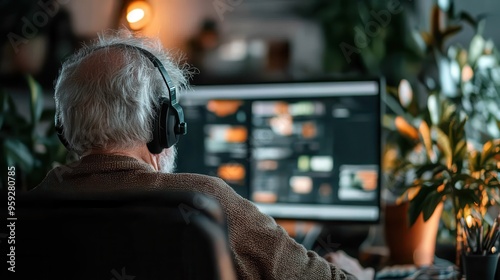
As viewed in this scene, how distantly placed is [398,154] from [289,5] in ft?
2.58

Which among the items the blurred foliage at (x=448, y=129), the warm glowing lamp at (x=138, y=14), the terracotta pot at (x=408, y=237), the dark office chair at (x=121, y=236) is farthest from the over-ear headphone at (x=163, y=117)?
the warm glowing lamp at (x=138, y=14)

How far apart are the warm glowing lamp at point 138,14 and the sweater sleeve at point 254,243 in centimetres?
128

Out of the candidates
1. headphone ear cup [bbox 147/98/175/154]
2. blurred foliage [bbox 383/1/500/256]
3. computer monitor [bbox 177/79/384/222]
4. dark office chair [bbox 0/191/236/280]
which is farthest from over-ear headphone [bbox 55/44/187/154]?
computer monitor [bbox 177/79/384/222]

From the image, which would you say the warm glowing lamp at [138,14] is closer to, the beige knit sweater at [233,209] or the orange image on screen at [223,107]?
the orange image on screen at [223,107]

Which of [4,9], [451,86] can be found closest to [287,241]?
[451,86]

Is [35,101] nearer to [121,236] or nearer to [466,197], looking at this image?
[466,197]

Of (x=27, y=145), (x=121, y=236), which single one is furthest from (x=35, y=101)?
(x=121, y=236)

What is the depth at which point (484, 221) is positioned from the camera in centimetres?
148

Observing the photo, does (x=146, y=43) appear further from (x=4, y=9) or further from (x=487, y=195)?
(x=4, y=9)

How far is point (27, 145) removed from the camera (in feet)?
6.91

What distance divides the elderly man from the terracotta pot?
0.65 m

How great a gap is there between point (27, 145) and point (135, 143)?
100 centimetres

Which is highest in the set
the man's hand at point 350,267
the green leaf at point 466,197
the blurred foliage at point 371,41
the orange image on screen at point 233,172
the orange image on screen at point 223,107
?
the blurred foliage at point 371,41

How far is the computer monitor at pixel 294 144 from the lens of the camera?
186cm
